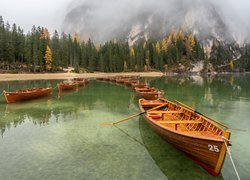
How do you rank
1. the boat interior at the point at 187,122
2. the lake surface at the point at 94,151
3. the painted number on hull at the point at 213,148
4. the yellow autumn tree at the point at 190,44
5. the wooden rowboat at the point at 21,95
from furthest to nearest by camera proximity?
the yellow autumn tree at the point at 190,44
the wooden rowboat at the point at 21,95
the boat interior at the point at 187,122
the lake surface at the point at 94,151
the painted number on hull at the point at 213,148

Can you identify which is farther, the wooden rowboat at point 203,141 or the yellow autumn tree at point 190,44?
the yellow autumn tree at point 190,44

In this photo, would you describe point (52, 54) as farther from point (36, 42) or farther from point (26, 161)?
point (26, 161)

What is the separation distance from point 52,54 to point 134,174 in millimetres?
106387

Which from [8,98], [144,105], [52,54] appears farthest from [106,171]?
[52,54]

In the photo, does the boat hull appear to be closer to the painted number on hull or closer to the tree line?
the painted number on hull

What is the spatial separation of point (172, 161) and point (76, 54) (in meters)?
134

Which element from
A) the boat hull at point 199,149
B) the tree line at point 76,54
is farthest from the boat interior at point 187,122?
the tree line at point 76,54

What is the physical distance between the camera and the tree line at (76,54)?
104m

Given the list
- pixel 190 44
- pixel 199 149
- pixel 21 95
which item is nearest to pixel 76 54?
pixel 190 44

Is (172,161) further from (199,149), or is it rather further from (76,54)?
(76,54)

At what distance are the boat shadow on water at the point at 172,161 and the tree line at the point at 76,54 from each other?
9699cm

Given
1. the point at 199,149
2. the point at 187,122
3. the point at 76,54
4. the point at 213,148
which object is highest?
the point at 76,54

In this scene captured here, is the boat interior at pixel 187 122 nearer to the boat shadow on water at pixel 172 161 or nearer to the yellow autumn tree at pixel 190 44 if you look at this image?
the boat shadow on water at pixel 172 161

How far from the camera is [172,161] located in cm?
1314
